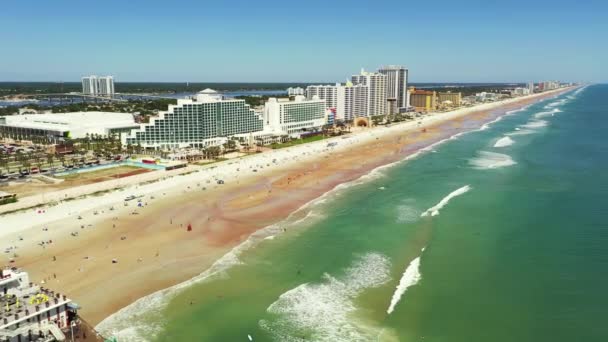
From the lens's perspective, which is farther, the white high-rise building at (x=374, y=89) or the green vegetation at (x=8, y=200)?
the white high-rise building at (x=374, y=89)

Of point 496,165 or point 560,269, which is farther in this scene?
point 496,165

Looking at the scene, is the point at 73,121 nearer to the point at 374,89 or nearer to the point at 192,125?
the point at 192,125

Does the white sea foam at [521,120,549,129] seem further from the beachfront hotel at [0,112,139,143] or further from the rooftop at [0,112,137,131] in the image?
the rooftop at [0,112,137,131]

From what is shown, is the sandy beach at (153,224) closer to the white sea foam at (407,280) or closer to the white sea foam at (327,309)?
the white sea foam at (327,309)

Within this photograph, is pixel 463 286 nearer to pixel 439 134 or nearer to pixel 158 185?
pixel 158 185

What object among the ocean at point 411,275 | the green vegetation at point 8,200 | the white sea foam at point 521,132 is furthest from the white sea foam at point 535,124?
the green vegetation at point 8,200

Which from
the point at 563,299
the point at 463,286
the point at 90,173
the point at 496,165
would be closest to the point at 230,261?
the point at 463,286
